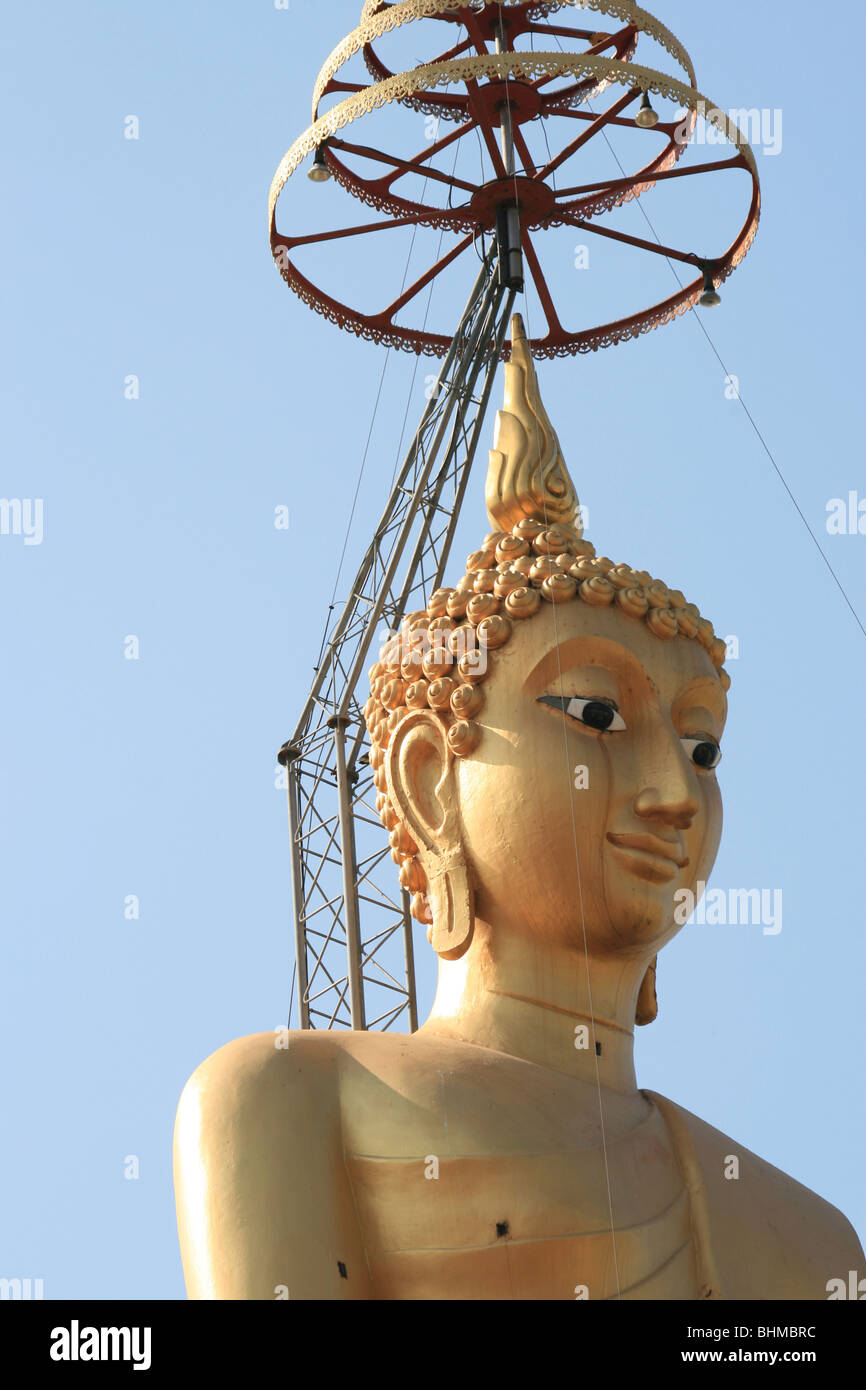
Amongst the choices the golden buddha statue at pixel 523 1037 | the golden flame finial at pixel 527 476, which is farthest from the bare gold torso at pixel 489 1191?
the golden flame finial at pixel 527 476

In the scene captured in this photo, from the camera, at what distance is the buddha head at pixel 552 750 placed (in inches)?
374

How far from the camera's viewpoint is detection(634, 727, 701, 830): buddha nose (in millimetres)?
9539

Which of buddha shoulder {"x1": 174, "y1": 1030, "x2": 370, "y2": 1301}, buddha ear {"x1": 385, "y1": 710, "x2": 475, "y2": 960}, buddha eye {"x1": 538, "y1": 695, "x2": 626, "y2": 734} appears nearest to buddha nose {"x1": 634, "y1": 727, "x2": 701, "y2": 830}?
buddha eye {"x1": 538, "y1": 695, "x2": 626, "y2": 734}

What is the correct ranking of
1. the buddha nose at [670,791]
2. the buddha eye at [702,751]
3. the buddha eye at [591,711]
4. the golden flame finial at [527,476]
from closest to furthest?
the buddha nose at [670,791]
the buddha eye at [591,711]
the buddha eye at [702,751]
the golden flame finial at [527,476]

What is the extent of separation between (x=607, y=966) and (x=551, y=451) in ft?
8.32

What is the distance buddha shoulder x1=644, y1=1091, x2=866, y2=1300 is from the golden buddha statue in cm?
1

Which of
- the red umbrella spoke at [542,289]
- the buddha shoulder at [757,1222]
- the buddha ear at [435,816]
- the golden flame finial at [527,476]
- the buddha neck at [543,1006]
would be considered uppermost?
the red umbrella spoke at [542,289]

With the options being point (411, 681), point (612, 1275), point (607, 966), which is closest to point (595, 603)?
point (411, 681)

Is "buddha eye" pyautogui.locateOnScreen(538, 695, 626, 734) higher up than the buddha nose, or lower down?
higher up

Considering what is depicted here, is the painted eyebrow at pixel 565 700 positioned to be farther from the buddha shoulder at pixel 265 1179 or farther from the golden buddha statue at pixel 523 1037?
the buddha shoulder at pixel 265 1179

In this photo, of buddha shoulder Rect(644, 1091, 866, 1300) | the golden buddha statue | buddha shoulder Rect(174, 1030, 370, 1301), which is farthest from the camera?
buddha shoulder Rect(644, 1091, 866, 1300)

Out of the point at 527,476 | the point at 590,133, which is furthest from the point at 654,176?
the point at 527,476

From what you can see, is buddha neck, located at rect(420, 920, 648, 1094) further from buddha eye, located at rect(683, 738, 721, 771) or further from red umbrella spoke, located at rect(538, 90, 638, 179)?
red umbrella spoke, located at rect(538, 90, 638, 179)
